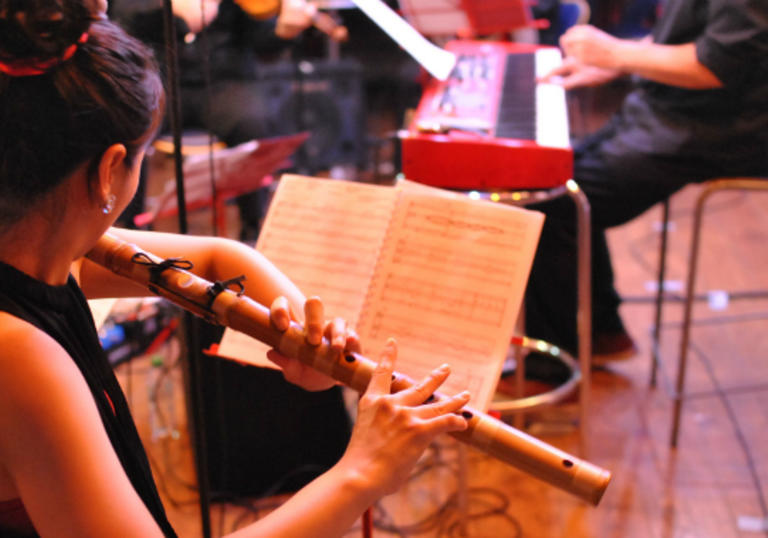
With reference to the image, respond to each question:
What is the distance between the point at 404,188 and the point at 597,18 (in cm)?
394

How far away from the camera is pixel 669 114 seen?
191 centimetres

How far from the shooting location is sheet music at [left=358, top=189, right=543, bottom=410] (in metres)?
1.02

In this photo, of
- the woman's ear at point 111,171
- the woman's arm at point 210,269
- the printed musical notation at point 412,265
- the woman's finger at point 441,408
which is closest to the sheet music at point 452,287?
the printed musical notation at point 412,265

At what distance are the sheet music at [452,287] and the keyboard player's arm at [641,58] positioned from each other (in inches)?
36.1

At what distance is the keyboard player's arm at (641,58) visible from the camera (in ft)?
5.76

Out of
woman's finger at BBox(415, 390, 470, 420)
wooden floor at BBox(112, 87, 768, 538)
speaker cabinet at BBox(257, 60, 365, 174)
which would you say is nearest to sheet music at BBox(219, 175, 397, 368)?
woman's finger at BBox(415, 390, 470, 420)

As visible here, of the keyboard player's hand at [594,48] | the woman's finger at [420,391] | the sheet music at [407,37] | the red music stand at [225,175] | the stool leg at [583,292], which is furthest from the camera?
the keyboard player's hand at [594,48]

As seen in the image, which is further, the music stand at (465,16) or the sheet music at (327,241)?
the music stand at (465,16)

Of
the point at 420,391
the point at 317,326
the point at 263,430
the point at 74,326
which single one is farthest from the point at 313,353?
the point at 263,430

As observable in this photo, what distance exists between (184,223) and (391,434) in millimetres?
568

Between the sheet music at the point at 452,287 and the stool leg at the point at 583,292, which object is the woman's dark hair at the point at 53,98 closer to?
the sheet music at the point at 452,287

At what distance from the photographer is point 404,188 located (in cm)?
113

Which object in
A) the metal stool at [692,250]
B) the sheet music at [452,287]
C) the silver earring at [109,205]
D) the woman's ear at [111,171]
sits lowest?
the metal stool at [692,250]

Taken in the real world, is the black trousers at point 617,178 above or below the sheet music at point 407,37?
below
